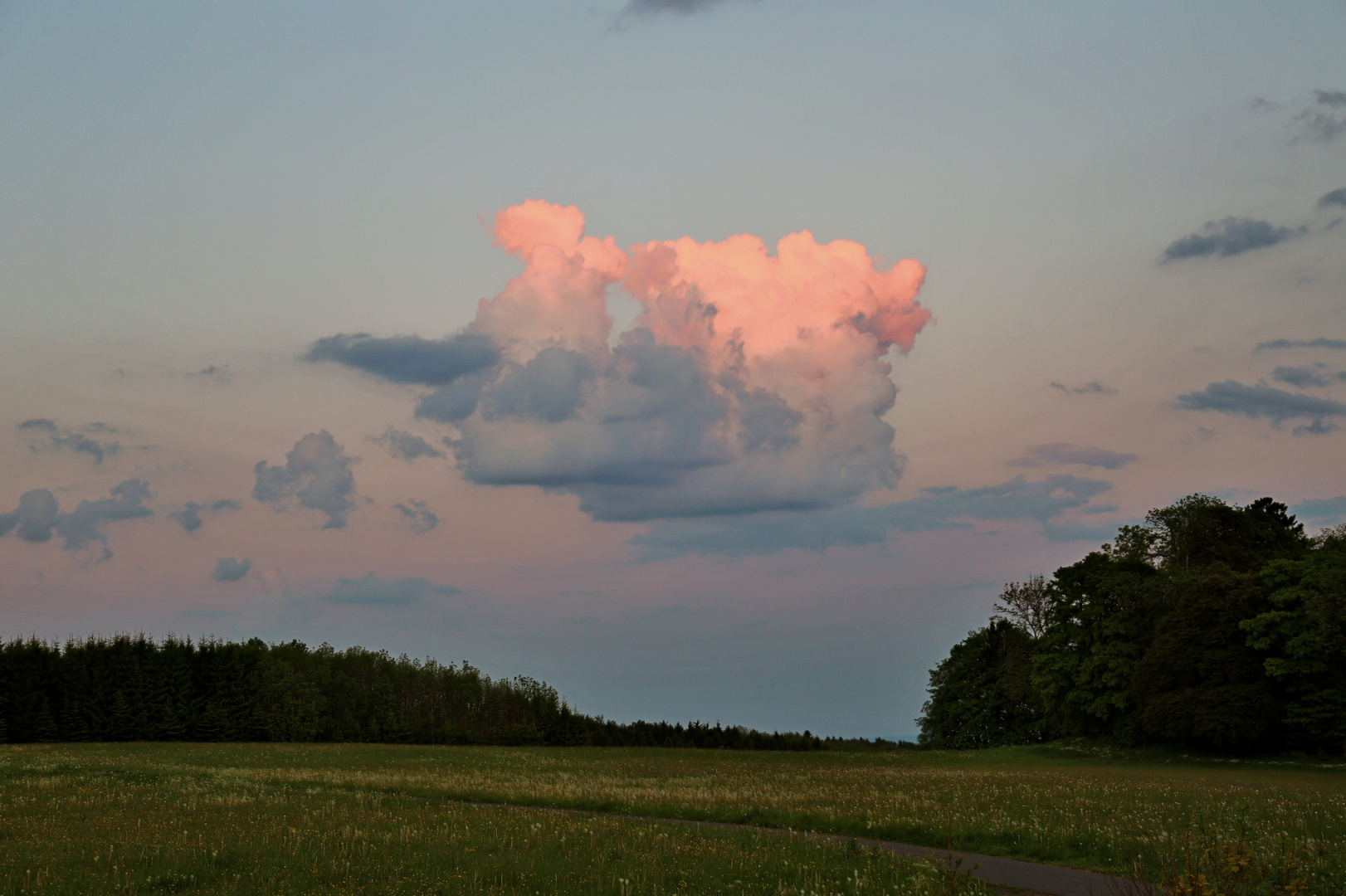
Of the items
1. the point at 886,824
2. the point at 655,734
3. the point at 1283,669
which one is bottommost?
the point at 655,734

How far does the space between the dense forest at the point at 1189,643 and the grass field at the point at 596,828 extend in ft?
44.2

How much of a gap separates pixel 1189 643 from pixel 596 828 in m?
53.4

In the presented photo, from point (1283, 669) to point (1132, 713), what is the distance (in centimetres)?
1505

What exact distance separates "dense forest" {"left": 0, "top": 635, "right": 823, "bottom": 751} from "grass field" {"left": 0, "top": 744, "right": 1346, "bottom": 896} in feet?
140

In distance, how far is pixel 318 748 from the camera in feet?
221

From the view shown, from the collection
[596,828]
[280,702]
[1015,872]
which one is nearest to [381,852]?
[596,828]

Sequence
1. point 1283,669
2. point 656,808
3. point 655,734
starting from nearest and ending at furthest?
point 656,808 < point 1283,669 < point 655,734

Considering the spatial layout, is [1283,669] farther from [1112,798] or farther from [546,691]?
[546,691]

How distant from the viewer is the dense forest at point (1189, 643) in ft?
180

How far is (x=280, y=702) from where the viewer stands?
90375mm

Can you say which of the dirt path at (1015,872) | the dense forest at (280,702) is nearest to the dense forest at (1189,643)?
the dense forest at (280,702)

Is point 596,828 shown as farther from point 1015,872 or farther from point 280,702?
point 280,702

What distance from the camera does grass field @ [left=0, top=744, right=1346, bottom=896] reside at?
14.9 m

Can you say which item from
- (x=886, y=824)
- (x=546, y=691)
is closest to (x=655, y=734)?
(x=546, y=691)
